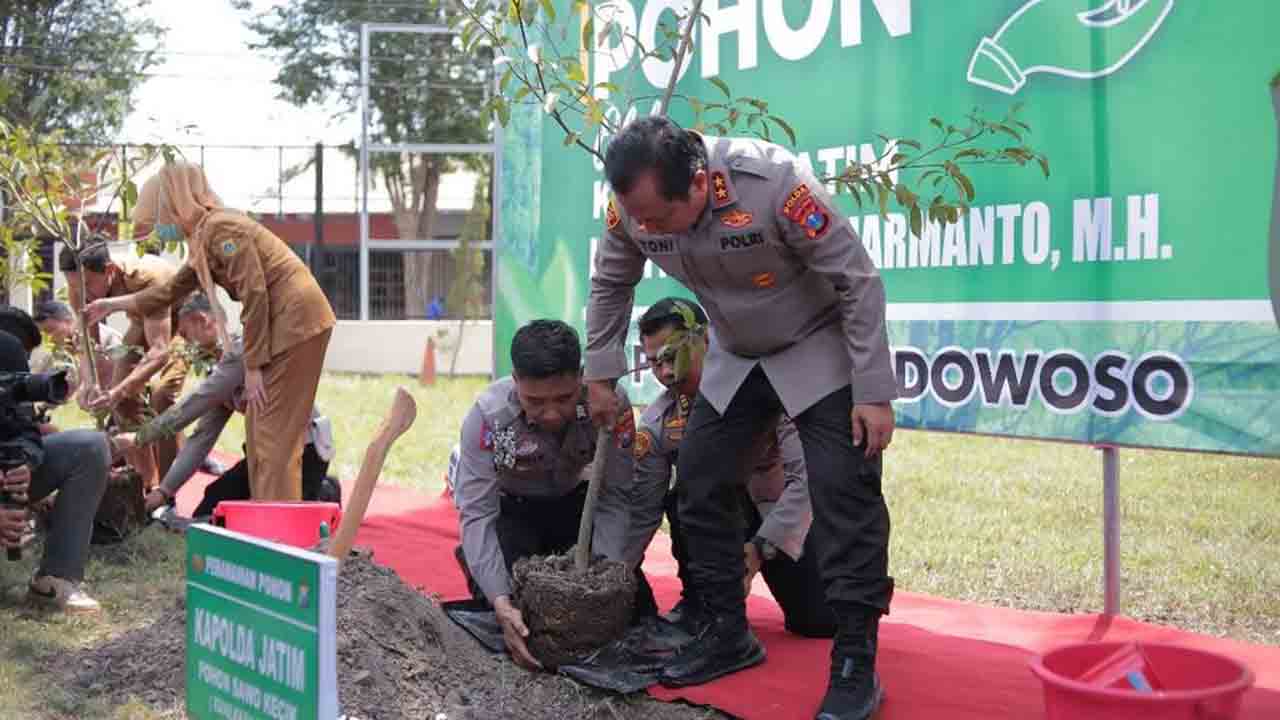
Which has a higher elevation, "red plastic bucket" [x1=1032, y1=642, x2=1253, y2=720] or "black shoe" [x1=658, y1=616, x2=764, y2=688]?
"red plastic bucket" [x1=1032, y1=642, x2=1253, y2=720]

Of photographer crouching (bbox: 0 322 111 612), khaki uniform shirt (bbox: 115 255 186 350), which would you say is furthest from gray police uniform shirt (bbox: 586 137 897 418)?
khaki uniform shirt (bbox: 115 255 186 350)

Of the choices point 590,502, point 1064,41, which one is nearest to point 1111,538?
point 1064,41

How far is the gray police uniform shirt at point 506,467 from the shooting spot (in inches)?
151

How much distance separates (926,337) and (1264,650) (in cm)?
132

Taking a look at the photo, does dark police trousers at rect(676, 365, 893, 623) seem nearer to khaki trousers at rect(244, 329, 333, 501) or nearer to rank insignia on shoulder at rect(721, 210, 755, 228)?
rank insignia on shoulder at rect(721, 210, 755, 228)

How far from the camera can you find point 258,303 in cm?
541

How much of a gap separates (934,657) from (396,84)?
21.3m

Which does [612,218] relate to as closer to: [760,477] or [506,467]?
[506,467]

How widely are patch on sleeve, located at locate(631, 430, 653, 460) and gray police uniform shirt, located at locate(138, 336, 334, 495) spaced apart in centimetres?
216

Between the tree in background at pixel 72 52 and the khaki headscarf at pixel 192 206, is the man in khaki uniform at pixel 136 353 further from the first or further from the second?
the tree in background at pixel 72 52

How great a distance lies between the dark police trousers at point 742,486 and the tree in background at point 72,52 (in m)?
14.6

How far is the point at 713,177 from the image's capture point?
328cm

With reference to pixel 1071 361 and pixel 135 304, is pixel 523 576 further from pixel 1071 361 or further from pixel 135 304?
pixel 135 304

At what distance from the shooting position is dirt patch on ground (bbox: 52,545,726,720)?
3502 mm
